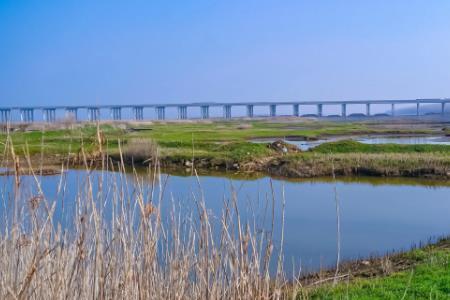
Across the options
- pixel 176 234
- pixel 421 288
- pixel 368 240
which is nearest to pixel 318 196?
pixel 368 240

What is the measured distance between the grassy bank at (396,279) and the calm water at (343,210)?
2.39 feet

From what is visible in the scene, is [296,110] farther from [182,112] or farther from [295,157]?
[295,157]

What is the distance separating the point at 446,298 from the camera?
216 inches

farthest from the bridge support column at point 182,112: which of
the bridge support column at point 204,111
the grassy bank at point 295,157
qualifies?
the grassy bank at point 295,157

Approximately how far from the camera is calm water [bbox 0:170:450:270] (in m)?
9.47

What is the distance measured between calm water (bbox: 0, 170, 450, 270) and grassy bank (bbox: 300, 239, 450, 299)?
73 centimetres

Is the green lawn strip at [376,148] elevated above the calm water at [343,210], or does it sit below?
above

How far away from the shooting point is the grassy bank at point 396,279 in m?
5.77

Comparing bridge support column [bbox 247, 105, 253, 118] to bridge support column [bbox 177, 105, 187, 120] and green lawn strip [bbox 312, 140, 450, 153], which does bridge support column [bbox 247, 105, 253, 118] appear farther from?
green lawn strip [bbox 312, 140, 450, 153]

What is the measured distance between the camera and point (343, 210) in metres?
13.7

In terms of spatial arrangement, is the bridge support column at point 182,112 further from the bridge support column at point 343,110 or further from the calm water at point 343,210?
the calm water at point 343,210

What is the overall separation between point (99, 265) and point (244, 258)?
2.88 ft

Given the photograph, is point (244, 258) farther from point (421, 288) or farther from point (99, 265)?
point (421, 288)

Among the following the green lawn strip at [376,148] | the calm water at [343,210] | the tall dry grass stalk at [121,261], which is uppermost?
the tall dry grass stalk at [121,261]
